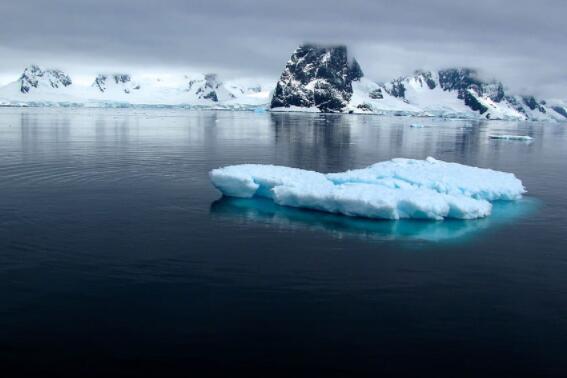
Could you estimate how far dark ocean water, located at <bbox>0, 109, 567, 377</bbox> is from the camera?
1302 cm

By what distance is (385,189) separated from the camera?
27.4 m

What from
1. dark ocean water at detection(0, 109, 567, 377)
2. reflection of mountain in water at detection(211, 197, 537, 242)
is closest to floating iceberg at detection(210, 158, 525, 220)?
reflection of mountain in water at detection(211, 197, 537, 242)

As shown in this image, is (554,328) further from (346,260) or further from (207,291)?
(207,291)

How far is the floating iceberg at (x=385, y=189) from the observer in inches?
1017

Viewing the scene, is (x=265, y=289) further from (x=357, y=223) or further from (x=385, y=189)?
(x=385, y=189)

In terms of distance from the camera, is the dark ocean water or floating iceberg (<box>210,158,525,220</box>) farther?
floating iceberg (<box>210,158,525,220</box>)

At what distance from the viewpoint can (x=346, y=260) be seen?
65.2 ft

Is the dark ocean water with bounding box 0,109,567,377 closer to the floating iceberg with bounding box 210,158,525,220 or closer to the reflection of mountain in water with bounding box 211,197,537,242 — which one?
the reflection of mountain in water with bounding box 211,197,537,242

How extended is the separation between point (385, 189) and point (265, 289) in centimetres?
1242

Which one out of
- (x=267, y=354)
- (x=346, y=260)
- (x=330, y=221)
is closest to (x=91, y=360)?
(x=267, y=354)

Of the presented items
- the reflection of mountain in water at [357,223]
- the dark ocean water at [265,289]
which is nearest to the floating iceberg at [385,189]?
the reflection of mountain in water at [357,223]

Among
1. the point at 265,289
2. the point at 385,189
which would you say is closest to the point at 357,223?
the point at 385,189

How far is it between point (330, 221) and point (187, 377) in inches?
568

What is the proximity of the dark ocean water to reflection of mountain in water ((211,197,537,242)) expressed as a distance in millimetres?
110
